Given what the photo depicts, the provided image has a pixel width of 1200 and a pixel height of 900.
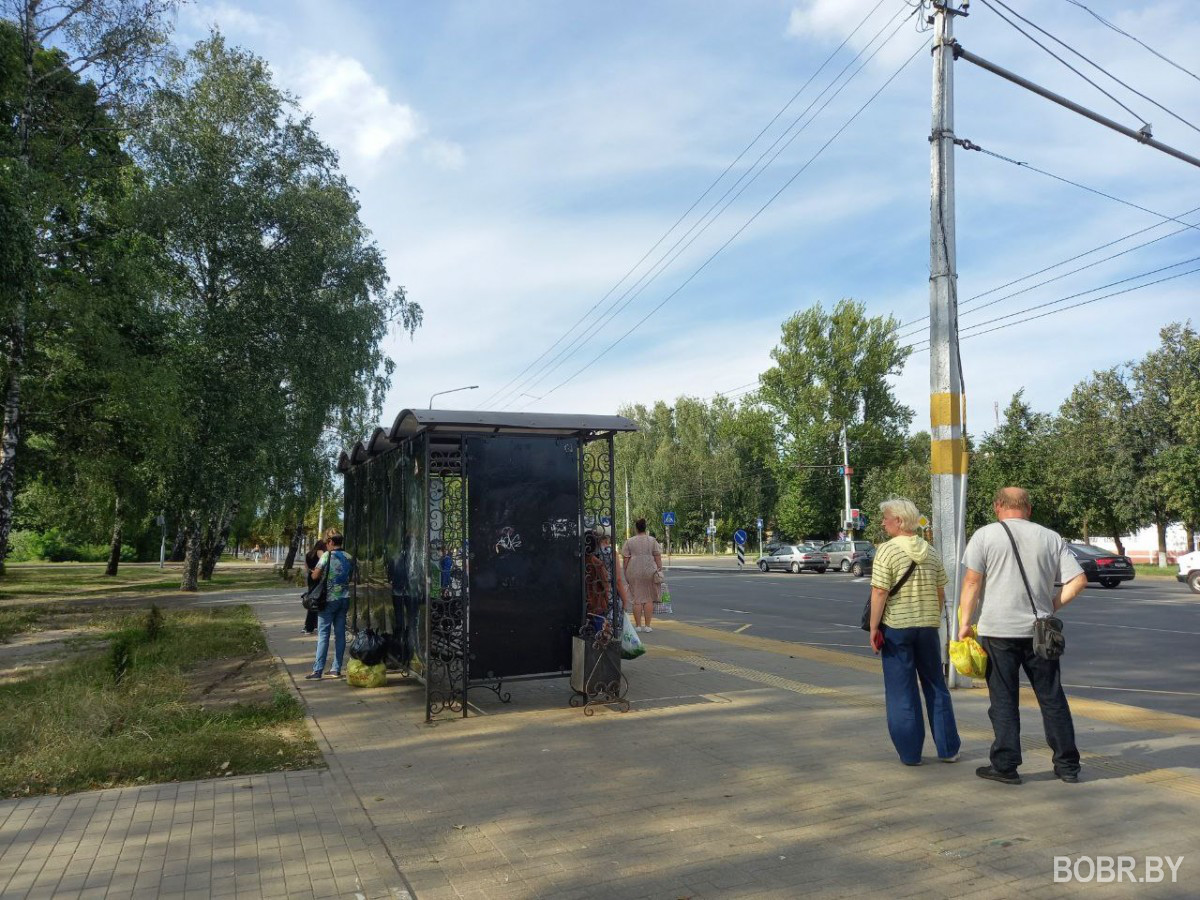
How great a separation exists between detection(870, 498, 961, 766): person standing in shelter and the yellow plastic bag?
0.17 m

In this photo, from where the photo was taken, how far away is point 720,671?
10.1 m

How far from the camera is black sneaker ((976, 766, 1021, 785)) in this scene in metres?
5.32

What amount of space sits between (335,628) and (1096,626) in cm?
1321

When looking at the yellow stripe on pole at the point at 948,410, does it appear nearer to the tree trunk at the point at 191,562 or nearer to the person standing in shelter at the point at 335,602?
the person standing in shelter at the point at 335,602

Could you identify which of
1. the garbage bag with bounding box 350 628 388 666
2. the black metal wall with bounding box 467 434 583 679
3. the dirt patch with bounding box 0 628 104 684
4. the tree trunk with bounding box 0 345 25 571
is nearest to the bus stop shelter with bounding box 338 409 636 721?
the black metal wall with bounding box 467 434 583 679

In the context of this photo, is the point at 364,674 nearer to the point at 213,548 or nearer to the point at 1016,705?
the point at 1016,705

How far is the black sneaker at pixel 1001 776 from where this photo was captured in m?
5.32

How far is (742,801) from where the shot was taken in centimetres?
515

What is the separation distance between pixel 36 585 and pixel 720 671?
3109 cm

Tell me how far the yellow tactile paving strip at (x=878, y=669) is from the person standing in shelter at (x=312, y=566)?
5.87 m

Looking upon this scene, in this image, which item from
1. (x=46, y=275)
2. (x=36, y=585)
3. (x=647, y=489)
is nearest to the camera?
(x=46, y=275)

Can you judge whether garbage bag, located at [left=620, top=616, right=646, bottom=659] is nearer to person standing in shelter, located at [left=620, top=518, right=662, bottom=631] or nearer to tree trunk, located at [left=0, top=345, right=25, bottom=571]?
person standing in shelter, located at [left=620, top=518, right=662, bottom=631]

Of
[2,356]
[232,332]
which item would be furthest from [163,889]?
[232,332]

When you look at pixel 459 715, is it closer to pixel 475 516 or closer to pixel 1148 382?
pixel 475 516
